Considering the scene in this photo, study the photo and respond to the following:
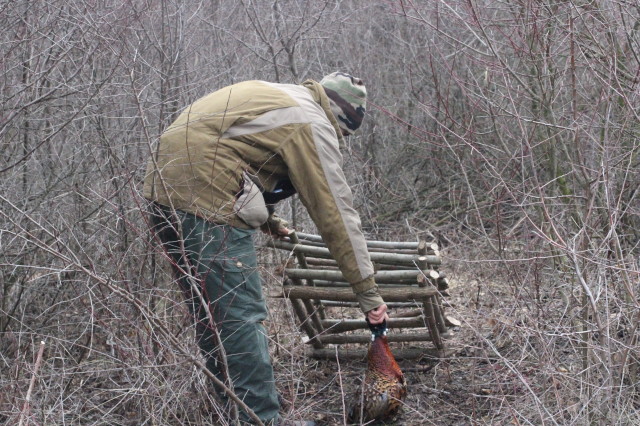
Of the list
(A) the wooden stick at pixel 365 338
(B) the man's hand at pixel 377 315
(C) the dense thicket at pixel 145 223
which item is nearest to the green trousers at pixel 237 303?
(C) the dense thicket at pixel 145 223

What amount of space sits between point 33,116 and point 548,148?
3.45 meters

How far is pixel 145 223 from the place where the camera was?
4570 millimetres

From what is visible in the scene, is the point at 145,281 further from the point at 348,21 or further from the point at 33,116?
the point at 348,21

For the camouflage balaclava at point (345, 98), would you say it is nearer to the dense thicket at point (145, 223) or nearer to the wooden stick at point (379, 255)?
the dense thicket at point (145, 223)

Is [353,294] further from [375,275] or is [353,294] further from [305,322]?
[305,322]

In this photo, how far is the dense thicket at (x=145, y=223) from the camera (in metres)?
3.97

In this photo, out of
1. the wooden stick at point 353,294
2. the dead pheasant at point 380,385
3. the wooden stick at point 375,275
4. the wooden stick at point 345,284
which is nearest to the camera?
the dead pheasant at point 380,385

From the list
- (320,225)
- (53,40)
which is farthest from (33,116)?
(320,225)

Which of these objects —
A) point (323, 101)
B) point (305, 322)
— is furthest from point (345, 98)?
point (305, 322)

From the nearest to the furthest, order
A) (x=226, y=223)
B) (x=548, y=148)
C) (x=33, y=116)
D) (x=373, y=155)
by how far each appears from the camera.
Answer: (x=226, y=223) → (x=33, y=116) → (x=548, y=148) → (x=373, y=155)

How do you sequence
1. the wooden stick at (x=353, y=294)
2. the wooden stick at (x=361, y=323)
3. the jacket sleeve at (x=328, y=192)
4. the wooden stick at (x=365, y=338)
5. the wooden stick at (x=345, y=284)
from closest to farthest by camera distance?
1. the jacket sleeve at (x=328, y=192)
2. the wooden stick at (x=353, y=294)
3. the wooden stick at (x=345, y=284)
4. the wooden stick at (x=361, y=323)
5. the wooden stick at (x=365, y=338)

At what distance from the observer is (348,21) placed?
10555mm

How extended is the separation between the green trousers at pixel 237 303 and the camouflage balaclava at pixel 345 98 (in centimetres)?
84

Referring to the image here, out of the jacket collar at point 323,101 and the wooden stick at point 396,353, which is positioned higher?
the jacket collar at point 323,101
